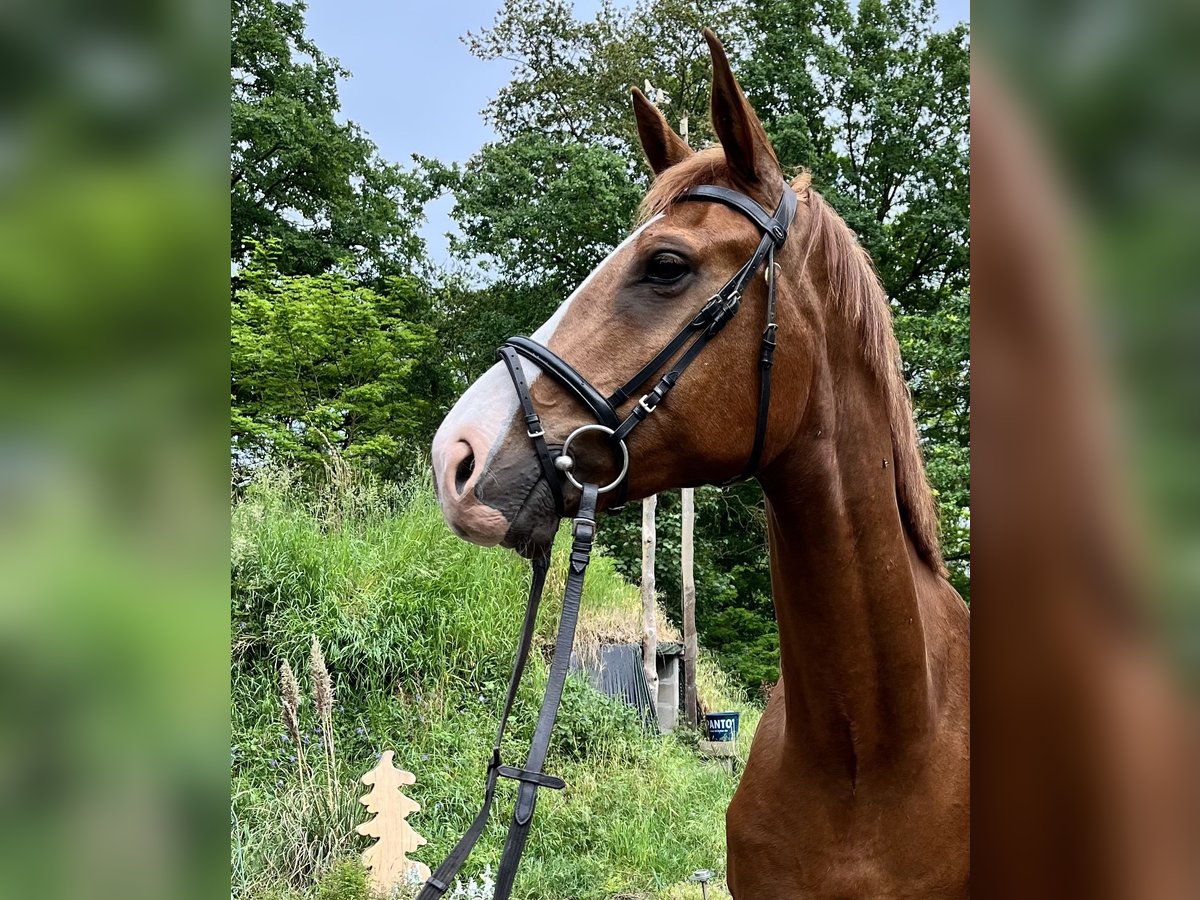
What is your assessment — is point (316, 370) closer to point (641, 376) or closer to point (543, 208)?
point (543, 208)

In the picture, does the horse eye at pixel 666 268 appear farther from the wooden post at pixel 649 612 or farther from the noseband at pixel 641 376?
the wooden post at pixel 649 612

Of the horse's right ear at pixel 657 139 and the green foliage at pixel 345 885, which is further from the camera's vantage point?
the green foliage at pixel 345 885

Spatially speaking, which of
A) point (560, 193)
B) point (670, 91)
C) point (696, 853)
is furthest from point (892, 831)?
point (670, 91)

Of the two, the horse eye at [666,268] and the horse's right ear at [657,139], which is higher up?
the horse's right ear at [657,139]

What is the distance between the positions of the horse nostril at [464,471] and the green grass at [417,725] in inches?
128

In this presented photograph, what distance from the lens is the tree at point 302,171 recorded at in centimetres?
1372

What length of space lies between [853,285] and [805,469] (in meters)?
0.42

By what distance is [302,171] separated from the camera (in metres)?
15.0

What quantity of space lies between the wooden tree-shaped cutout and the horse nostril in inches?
119

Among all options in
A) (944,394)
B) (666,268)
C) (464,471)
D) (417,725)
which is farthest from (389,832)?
(944,394)

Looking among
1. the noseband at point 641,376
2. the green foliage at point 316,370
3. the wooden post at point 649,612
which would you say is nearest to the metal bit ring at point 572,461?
the noseband at point 641,376

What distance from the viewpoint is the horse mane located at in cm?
172

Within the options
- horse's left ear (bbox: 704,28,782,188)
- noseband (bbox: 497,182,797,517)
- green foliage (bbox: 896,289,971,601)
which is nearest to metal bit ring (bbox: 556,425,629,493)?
noseband (bbox: 497,182,797,517)
